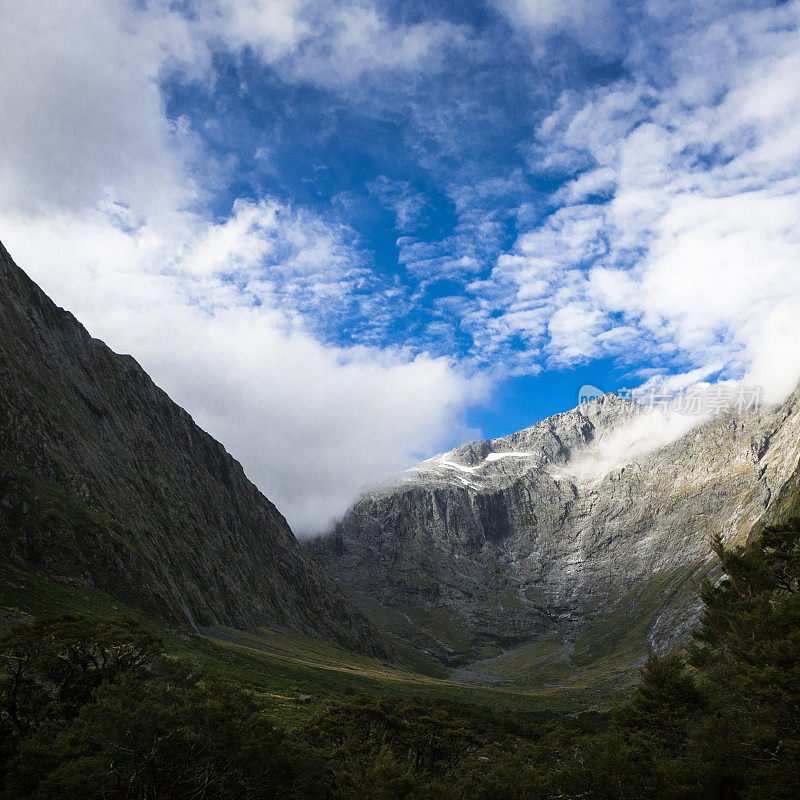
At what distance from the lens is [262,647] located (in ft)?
322

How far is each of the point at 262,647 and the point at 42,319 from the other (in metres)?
83.7

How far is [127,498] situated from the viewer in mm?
101125

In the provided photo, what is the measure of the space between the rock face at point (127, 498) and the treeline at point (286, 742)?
45709 mm

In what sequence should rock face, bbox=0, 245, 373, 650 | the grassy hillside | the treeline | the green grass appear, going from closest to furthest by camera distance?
the treeline → the grassy hillside → the green grass → rock face, bbox=0, 245, 373, 650

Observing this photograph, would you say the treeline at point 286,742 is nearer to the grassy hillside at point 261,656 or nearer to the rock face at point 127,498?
the grassy hillside at point 261,656

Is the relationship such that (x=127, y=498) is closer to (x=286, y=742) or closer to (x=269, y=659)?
(x=269, y=659)

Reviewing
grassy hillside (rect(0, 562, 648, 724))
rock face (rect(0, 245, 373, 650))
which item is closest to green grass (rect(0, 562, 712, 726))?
grassy hillside (rect(0, 562, 648, 724))

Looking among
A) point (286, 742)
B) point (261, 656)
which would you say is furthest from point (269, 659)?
point (286, 742)

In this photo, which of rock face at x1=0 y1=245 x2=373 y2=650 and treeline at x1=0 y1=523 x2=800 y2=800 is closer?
treeline at x1=0 y1=523 x2=800 y2=800

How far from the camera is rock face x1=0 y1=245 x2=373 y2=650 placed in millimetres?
71938

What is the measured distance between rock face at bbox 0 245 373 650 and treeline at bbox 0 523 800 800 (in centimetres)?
4571

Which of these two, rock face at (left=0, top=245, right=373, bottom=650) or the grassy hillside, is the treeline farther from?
rock face at (left=0, top=245, right=373, bottom=650)

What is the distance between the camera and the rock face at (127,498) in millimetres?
71938

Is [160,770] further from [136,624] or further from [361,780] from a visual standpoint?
[136,624]
